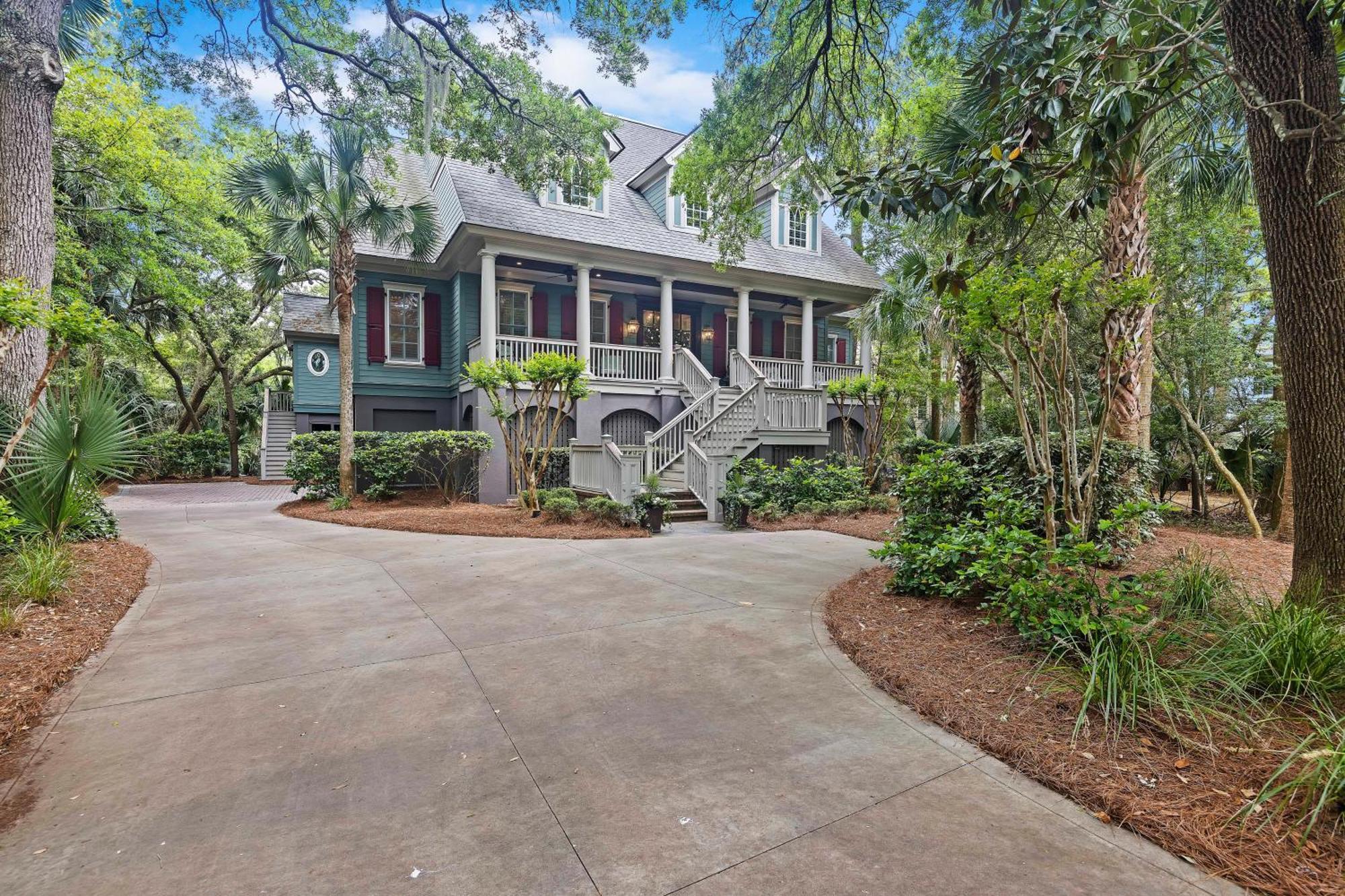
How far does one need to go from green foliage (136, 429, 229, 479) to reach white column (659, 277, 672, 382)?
15717mm

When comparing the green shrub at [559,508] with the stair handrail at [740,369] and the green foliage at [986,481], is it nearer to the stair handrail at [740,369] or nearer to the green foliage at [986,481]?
the green foliage at [986,481]

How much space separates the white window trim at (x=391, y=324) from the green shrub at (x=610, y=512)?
8.62 meters

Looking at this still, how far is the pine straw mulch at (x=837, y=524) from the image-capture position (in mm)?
8852

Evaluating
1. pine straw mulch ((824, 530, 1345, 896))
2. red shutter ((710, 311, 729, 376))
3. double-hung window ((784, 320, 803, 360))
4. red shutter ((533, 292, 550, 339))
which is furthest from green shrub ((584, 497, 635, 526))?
double-hung window ((784, 320, 803, 360))

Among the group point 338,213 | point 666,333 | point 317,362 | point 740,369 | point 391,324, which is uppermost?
point 338,213

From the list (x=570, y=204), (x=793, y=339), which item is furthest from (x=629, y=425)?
(x=793, y=339)

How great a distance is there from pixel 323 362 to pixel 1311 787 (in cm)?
2034

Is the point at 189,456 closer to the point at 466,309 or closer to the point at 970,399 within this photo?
the point at 466,309

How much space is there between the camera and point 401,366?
50.6 ft

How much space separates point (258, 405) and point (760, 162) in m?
23.6

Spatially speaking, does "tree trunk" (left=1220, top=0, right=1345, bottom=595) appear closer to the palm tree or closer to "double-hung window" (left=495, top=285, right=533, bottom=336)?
the palm tree

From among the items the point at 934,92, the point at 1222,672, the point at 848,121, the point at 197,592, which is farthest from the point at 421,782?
the point at 934,92

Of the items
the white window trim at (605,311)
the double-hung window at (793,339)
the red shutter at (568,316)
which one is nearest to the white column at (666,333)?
the white window trim at (605,311)

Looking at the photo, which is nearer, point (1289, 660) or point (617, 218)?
point (1289, 660)
